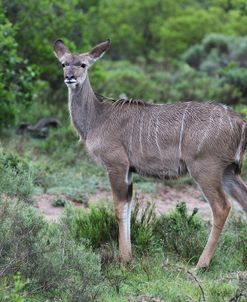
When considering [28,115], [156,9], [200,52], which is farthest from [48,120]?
[156,9]

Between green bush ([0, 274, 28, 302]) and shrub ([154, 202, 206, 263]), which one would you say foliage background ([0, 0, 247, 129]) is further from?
green bush ([0, 274, 28, 302])

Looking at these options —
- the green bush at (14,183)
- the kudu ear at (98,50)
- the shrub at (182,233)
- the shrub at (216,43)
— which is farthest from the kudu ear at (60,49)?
the shrub at (216,43)

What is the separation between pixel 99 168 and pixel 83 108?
350 cm

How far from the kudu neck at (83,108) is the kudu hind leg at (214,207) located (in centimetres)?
145

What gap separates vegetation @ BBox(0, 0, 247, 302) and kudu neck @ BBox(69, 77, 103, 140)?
78 cm

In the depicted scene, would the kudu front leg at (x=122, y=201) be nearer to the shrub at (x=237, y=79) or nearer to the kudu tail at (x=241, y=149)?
the kudu tail at (x=241, y=149)

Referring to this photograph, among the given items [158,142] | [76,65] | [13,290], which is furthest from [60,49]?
[13,290]

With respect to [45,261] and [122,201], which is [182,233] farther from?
[45,261]

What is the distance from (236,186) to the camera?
7535mm

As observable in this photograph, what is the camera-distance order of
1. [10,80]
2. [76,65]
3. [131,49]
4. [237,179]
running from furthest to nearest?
[131,49], [10,80], [76,65], [237,179]

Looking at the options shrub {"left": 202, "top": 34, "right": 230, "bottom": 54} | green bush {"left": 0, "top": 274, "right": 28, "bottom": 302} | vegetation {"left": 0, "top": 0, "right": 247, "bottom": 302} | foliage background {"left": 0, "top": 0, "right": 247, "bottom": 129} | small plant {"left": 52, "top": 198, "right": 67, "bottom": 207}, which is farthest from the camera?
shrub {"left": 202, "top": 34, "right": 230, "bottom": 54}

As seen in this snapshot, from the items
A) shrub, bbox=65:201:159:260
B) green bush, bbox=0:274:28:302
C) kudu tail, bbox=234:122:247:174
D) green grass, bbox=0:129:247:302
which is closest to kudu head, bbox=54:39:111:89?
green grass, bbox=0:129:247:302

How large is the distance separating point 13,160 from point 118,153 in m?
2.34

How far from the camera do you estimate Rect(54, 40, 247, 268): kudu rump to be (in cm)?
734
